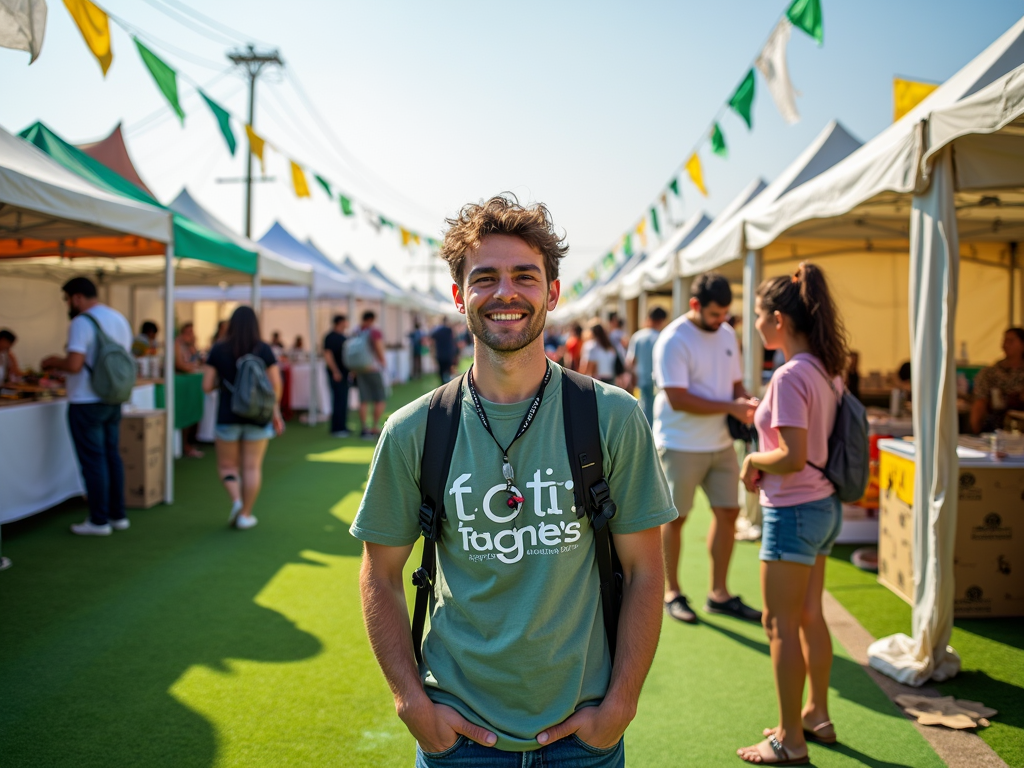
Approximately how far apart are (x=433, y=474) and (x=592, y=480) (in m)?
0.34

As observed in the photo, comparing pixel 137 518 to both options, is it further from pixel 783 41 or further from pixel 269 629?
pixel 783 41

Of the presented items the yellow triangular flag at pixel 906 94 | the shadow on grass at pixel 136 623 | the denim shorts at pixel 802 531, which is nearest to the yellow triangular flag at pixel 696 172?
the yellow triangular flag at pixel 906 94

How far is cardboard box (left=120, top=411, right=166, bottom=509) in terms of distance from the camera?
23.2 feet

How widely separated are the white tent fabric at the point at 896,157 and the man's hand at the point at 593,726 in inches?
127

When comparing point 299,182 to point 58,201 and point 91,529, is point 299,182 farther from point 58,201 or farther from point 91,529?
point 91,529

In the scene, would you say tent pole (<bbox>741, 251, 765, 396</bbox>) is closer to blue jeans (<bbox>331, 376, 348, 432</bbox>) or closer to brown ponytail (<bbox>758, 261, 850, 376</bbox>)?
brown ponytail (<bbox>758, 261, 850, 376</bbox>)

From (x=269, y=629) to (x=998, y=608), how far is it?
428cm

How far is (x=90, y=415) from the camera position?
617cm

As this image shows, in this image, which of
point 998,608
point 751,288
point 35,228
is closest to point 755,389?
point 751,288

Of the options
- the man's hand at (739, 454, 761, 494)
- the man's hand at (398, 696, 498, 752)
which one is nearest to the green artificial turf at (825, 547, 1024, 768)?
the man's hand at (739, 454, 761, 494)

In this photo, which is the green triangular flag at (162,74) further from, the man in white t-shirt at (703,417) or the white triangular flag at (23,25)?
the man in white t-shirt at (703,417)

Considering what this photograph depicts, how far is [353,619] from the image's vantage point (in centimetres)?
447

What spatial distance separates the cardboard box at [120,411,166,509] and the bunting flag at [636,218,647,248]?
31.7 feet

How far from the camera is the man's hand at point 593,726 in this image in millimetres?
1522
